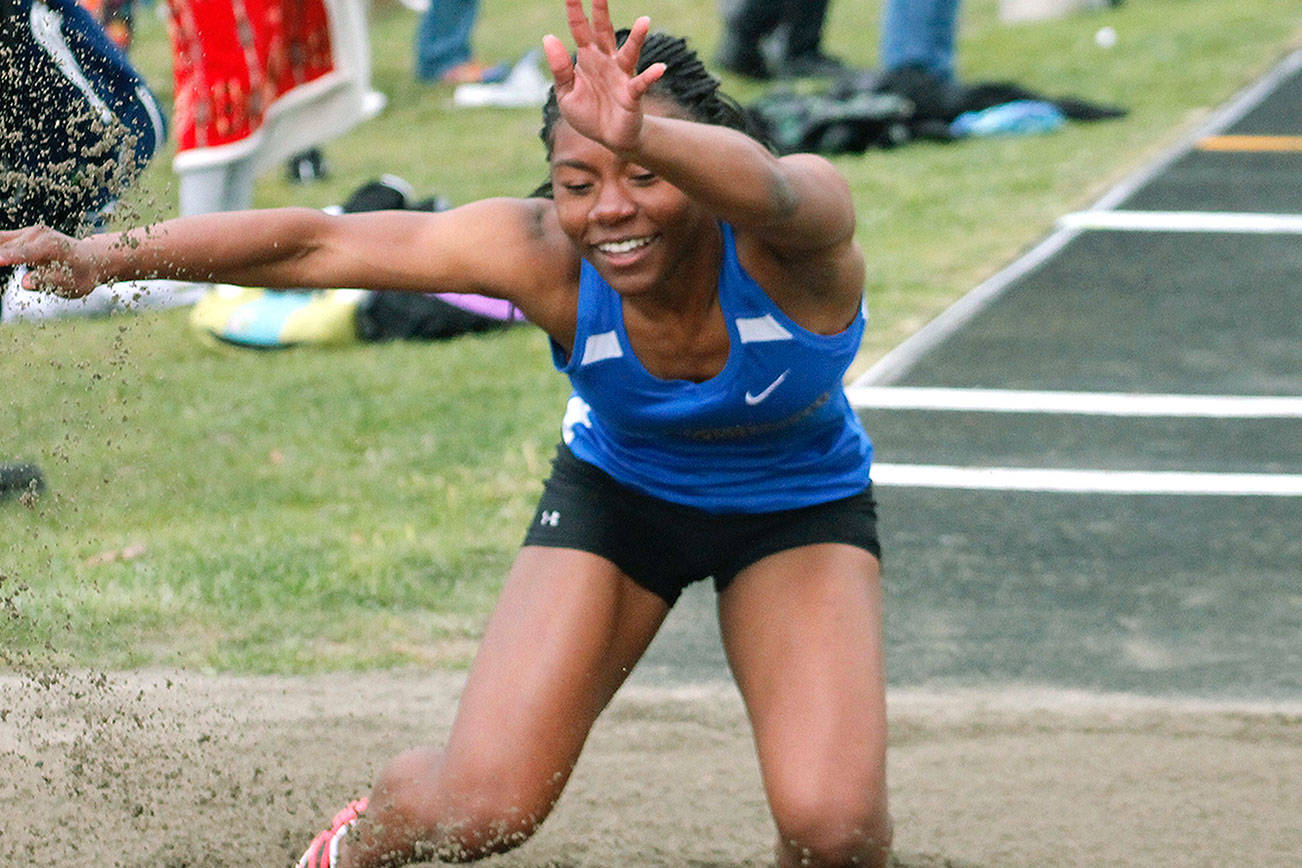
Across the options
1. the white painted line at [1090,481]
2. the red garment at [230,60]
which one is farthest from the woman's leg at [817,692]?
the red garment at [230,60]

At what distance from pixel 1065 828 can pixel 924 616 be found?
1184 mm

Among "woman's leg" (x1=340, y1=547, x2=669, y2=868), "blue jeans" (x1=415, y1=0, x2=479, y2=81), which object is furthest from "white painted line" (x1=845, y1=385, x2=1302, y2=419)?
"blue jeans" (x1=415, y1=0, x2=479, y2=81)

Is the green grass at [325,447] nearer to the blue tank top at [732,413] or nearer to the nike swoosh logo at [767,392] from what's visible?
the blue tank top at [732,413]

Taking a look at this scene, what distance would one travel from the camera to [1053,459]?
6.10m

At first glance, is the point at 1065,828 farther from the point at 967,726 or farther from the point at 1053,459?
the point at 1053,459

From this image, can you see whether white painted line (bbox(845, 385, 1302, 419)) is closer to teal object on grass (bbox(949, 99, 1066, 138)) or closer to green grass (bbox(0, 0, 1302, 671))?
green grass (bbox(0, 0, 1302, 671))

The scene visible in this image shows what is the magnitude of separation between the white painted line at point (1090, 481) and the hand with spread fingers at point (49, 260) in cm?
336

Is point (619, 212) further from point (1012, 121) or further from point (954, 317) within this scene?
point (1012, 121)

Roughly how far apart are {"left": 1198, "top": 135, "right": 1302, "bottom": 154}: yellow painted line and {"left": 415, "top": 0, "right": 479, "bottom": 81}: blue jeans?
217 inches

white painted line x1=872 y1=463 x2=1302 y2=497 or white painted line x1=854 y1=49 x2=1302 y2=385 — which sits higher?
white painted line x1=872 y1=463 x2=1302 y2=497

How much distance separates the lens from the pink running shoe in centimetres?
337

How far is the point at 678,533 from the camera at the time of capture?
352 centimetres

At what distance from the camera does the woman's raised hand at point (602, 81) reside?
8.90 ft

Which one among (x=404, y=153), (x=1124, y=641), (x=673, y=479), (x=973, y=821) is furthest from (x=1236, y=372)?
(x=404, y=153)
